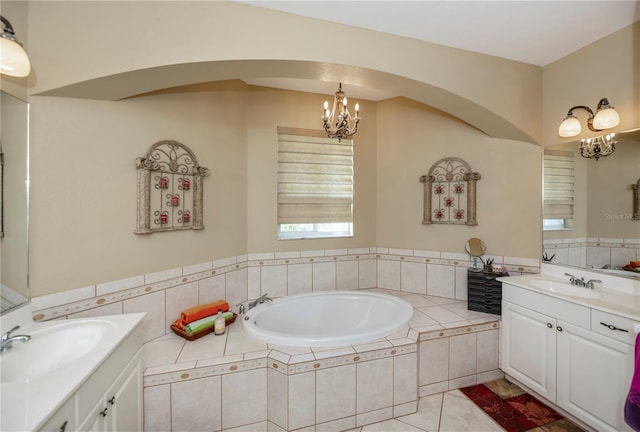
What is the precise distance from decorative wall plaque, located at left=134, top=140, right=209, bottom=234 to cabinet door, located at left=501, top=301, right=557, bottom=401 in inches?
106

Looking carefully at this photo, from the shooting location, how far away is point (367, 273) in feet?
10.1

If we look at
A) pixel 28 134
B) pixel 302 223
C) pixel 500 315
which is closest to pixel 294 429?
pixel 302 223

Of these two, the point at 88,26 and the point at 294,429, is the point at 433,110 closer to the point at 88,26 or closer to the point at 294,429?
the point at 88,26

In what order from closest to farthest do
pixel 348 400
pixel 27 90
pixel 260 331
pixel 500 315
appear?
1. pixel 27 90
2. pixel 348 400
3. pixel 260 331
4. pixel 500 315

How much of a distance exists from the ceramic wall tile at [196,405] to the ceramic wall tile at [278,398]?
31 centimetres

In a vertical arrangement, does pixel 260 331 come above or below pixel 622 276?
below

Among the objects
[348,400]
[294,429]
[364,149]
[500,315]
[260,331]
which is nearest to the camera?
[294,429]

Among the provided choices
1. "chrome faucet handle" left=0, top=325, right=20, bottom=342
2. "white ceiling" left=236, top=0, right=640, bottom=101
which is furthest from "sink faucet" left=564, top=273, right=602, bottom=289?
"chrome faucet handle" left=0, top=325, right=20, bottom=342

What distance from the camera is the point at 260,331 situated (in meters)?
1.90

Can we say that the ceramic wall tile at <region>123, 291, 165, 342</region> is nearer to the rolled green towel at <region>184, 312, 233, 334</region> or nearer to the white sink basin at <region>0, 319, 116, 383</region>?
the rolled green towel at <region>184, 312, 233, 334</region>

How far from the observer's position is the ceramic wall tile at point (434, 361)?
6.77 ft

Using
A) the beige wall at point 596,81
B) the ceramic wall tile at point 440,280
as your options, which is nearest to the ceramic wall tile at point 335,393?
the ceramic wall tile at point 440,280

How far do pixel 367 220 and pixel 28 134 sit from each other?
2.76 metres

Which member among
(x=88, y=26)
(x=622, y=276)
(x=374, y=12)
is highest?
(x=374, y=12)
